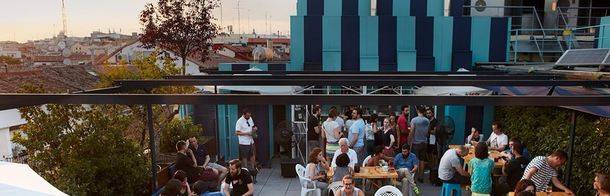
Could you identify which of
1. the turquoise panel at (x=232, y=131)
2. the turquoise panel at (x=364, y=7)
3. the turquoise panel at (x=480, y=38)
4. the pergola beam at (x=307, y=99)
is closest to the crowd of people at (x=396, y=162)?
the turquoise panel at (x=232, y=131)

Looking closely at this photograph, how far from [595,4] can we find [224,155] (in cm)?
1787

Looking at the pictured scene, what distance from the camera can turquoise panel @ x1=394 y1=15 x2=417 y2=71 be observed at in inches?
480

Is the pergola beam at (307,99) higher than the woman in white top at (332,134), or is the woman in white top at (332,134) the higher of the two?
the pergola beam at (307,99)

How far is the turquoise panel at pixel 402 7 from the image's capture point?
1295 cm

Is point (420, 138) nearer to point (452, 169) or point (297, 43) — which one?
point (452, 169)

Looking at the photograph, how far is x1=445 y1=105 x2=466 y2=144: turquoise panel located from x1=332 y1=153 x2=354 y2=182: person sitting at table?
540 centimetres

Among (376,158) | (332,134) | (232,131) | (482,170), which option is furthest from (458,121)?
(232,131)

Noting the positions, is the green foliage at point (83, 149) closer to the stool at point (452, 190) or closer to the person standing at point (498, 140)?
the stool at point (452, 190)

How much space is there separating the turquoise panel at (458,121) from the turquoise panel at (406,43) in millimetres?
1862

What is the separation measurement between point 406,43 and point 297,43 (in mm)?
3305

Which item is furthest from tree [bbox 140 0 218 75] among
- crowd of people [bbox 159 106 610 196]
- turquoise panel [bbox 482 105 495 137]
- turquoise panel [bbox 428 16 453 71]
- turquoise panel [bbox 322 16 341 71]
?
turquoise panel [bbox 482 105 495 137]

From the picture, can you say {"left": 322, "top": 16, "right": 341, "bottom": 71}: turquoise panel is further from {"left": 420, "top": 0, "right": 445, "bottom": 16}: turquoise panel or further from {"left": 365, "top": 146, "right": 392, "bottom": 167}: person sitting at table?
{"left": 365, "top": 146, "right": 392, "bottom": 167}: person sitting at table

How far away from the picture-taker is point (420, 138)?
8.80 m

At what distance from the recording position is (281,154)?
433 inches
